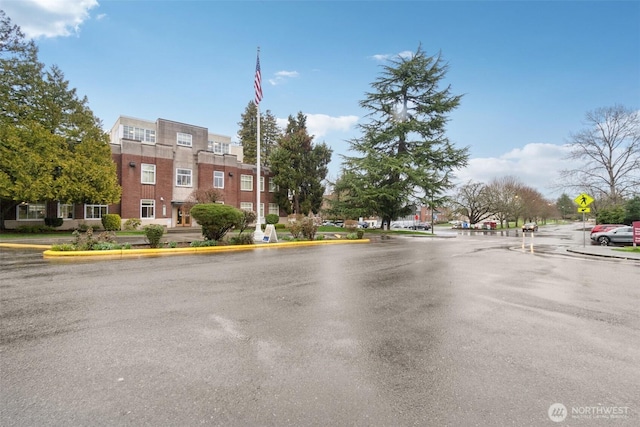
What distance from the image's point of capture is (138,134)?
37.4 metres

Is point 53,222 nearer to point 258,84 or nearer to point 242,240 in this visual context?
point 242,240

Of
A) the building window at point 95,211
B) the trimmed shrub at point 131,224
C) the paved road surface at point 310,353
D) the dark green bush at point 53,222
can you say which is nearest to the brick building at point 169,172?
the building window at point 95,211

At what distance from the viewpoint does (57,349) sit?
3824 mm

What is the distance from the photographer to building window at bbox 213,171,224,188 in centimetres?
3741

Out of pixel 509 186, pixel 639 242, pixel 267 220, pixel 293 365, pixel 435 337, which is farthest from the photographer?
pixel 509 186

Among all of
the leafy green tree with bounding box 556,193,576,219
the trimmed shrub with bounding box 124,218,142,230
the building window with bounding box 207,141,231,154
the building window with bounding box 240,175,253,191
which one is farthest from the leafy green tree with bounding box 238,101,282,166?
the leafy green tree with bounding box 556,193,576,219

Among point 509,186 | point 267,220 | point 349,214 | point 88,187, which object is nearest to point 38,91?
point 88,187

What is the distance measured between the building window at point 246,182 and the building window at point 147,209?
10.7m

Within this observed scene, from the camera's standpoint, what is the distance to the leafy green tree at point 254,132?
6016cm

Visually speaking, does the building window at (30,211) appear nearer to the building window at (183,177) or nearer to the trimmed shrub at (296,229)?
the building window at (183,177)

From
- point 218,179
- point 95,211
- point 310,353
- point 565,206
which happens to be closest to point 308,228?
point 310,353

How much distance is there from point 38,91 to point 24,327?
31.2 metres

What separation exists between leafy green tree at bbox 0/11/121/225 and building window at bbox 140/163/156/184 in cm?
472

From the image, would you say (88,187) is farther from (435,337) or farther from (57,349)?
(435,337)
